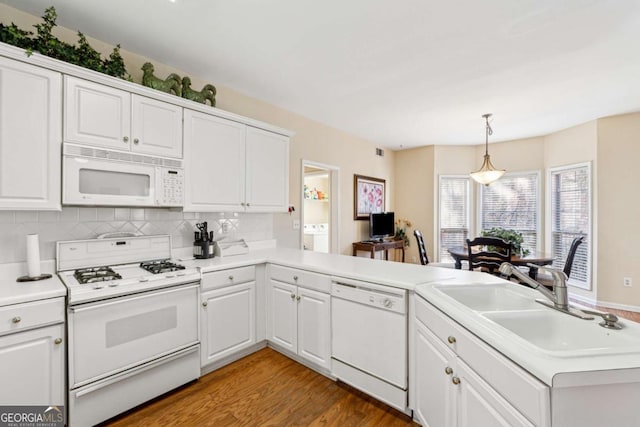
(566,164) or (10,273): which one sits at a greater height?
(566,164)

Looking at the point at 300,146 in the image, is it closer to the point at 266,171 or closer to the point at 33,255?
the point at 266,171

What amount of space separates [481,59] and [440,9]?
92cm

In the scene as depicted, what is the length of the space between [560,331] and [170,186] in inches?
107

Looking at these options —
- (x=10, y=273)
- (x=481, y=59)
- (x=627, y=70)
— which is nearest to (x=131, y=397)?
(x=10, y=273)

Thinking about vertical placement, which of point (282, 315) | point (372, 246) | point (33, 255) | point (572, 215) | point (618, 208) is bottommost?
point (282, 315)

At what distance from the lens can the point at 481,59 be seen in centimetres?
261

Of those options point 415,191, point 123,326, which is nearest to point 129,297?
point 123,326

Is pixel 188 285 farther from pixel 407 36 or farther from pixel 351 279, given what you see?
pixel 407 36

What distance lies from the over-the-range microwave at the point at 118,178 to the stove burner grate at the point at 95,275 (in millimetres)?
491

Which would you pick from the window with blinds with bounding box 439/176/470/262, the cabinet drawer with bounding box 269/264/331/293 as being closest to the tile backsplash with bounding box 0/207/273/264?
the cabinet drawer with bounding box 269/264/331/293

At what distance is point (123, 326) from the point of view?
1.86 metres

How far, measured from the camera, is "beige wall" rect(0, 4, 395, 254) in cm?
246

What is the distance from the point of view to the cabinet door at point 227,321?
232cm

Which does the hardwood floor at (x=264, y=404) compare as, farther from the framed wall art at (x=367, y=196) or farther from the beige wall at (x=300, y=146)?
the framed wall art at (x=367, y=196)
